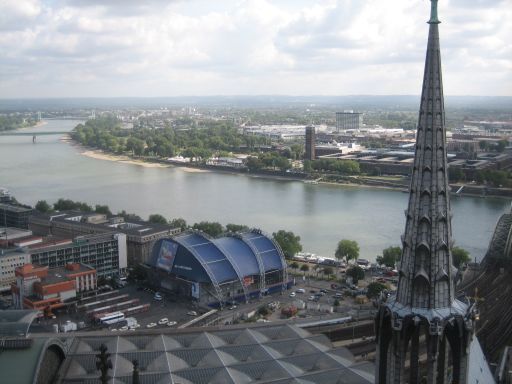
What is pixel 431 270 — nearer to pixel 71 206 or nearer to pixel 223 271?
pixel 223 271

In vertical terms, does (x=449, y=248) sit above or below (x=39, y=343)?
above

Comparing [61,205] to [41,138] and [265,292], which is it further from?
[41,138]

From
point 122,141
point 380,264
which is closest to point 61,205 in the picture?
point 380,264

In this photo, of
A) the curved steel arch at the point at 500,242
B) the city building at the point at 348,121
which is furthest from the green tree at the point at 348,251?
the city building at the point at 348,121

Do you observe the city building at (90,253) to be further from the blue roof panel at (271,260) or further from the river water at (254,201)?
the river water at (254,201)

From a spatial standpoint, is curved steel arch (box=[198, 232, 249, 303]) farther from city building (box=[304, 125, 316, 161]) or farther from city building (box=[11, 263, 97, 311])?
city building (box=[304, 125, 316, 161])

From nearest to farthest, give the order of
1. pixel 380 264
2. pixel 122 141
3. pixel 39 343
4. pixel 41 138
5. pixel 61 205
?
pixel 39 343
pixel 380 264
pixel 61 205
pixel 122 141
pixel 41 138

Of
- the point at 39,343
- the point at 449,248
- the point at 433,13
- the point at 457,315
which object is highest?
the point at 433,13

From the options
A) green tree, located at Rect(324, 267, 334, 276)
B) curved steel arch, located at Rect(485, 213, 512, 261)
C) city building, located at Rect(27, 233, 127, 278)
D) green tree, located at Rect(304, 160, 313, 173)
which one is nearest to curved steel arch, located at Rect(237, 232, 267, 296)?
green tree, located at Rect(324, 267, 334, 276)

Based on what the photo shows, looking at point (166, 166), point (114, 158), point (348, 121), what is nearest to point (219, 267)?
point (166, 166)
